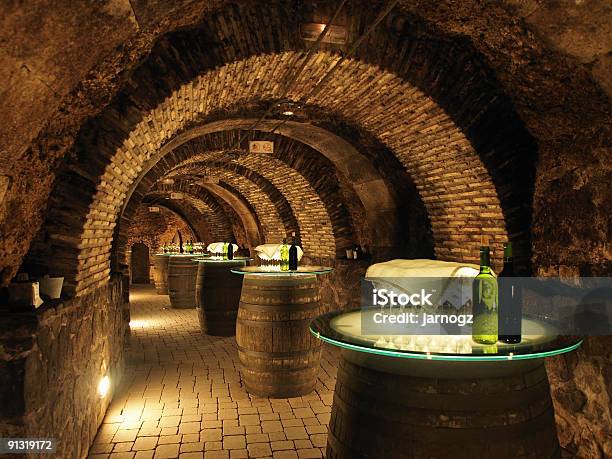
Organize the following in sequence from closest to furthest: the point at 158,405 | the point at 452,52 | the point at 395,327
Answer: the point at 395,327
the point at 452,52
the point at 158,405

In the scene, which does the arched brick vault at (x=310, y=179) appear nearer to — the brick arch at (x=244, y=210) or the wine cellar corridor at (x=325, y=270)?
the wine cellar corridor at (x=325, y=270)

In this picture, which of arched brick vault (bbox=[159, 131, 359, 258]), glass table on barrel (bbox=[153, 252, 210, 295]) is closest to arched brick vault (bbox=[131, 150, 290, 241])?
arched brick vault (bbox=[159, 131, 359, 258])

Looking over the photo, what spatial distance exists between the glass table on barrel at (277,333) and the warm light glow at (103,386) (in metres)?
1.18

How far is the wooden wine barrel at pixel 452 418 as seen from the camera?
5.16 ft

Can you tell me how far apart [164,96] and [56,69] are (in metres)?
1.28

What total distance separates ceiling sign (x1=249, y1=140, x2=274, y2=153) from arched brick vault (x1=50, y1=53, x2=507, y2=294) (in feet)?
6.74

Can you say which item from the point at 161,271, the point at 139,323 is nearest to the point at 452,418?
the point at 139,323

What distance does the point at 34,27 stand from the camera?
1.82 metres

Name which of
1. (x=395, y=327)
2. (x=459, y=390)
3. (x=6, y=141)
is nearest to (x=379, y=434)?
(x=459, y=390)

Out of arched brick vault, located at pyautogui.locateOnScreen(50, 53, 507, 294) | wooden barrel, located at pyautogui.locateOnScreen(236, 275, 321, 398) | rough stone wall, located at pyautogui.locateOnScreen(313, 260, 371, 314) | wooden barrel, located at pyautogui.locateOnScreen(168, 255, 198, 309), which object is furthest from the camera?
wooden barrel, located at pyautogui.locateOnScreen(168, 255, 198, 309)

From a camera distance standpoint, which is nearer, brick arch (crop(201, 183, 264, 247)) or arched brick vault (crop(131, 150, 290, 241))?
arched brick vault (crop(131, 150, 290, 241))

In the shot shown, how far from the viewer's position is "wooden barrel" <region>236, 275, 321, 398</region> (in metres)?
4.24

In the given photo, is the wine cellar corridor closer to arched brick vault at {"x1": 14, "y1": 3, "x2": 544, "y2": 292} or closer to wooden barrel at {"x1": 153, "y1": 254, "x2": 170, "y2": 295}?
arched brick vault at {"x1": 14, "y1": 3, "x2": 544, "y2": 292}

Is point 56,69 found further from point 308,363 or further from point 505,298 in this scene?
point 308,363
